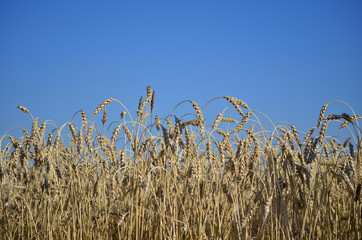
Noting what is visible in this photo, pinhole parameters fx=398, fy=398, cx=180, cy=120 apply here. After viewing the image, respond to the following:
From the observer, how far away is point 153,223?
3.17 meters

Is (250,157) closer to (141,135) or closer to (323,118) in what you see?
(323,118)

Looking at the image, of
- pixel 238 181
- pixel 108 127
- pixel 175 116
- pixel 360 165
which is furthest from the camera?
pixel 108 127

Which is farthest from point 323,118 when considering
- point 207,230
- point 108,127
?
point 108,127

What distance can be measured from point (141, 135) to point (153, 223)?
0.72 metres

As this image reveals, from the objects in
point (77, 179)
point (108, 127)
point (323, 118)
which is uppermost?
point (108, 127)

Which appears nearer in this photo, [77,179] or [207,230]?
[207,230]

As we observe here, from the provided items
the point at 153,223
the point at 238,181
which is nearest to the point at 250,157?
the point at 238,181

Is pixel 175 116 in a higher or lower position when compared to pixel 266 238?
higher

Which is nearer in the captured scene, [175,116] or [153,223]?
[175,116]

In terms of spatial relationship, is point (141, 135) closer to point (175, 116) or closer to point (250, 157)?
point (175, 116)

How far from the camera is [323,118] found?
9.74 feet

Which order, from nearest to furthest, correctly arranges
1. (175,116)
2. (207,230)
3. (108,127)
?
(175,116)
(207,230)
(108,127)

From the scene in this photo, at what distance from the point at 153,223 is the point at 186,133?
85 cm

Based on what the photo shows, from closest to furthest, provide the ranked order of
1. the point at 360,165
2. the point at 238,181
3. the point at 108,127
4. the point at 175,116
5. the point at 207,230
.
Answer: the point at 238,181 → the point at 175,116 → the point at 207,230 → the point at 360,165 → the point at 108,127
